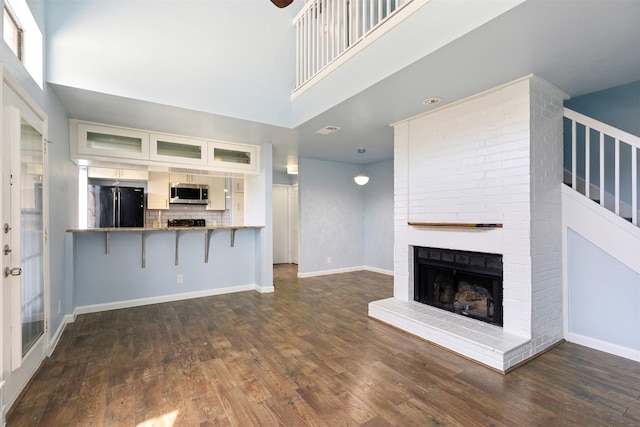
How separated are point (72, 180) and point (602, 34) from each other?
5.32 metres

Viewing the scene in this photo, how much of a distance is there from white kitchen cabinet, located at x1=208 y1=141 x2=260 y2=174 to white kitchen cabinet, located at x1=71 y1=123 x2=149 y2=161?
3.01ft

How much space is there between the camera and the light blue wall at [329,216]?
6.15 meters

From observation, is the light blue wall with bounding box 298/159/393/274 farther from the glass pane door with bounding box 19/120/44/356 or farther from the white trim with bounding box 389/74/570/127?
the glass pane door with bounding box 19/120/44/356

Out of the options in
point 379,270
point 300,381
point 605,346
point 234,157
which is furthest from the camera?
point 379,270

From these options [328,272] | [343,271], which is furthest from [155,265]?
[343,271]

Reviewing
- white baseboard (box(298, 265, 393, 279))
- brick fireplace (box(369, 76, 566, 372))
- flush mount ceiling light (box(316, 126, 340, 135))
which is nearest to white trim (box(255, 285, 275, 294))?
white baseboard (box(298, 265, 393, 279))

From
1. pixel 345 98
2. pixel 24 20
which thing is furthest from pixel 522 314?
pixel 24 20

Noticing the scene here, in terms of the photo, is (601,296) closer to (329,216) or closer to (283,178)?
(329,216)

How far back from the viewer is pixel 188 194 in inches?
252

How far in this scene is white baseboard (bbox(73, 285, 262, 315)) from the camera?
387cm

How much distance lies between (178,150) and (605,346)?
17.5 ft

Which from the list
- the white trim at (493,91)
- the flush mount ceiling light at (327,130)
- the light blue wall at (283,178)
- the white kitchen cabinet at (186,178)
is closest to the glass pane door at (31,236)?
the flush mount ceiling light at (327,130)

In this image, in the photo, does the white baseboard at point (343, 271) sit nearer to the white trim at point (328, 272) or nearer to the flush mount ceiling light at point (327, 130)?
the white trim at point (328, 272)

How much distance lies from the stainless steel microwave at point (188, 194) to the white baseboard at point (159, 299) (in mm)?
2455
